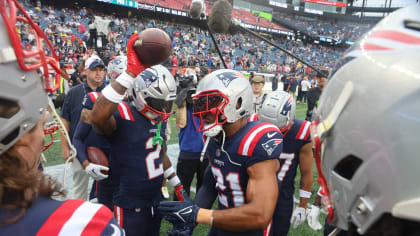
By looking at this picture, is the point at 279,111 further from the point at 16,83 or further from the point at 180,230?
the point at 16,83

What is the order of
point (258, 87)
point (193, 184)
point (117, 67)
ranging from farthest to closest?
point (258, 87) → point (193, 184) → point (117, 67)

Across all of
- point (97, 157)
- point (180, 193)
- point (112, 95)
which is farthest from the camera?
point (97, 157)

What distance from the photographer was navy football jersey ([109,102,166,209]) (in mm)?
2430

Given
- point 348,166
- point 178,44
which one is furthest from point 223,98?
point 178,44

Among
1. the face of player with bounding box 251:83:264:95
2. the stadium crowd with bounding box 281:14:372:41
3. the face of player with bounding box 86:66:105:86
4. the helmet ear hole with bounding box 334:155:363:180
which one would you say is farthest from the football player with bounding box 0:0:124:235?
the stadium crowd with bounding box 281:14:372:41

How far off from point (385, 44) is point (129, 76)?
5.94ft

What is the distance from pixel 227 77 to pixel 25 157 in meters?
1.49

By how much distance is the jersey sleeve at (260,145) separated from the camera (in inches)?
70.7

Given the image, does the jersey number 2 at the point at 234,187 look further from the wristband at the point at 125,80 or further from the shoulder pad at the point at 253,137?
the wristband at the point at 125,80

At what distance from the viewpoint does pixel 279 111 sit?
117 inches

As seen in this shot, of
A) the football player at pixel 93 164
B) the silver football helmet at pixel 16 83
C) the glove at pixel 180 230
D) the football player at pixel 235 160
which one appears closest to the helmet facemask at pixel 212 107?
the football player at pixel 235 160

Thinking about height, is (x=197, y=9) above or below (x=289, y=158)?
above

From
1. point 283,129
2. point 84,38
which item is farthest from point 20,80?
point 84,38

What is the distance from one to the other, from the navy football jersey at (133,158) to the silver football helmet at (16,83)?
4.76ft
